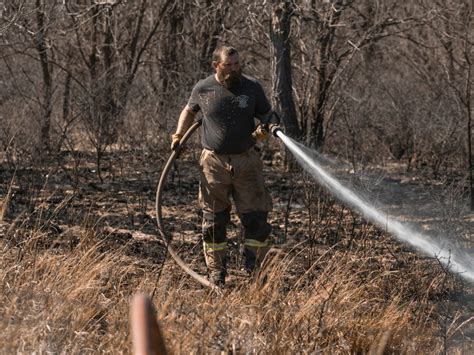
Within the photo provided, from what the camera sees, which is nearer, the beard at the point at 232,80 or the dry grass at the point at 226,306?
the dry grass at the point at 226,306

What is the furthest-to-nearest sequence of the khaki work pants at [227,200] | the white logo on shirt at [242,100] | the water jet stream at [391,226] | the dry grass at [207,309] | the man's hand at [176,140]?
the water jet stream at [391,226], the man's hand at [176,140], the khaki work pants at [227,200], the white logo on shirt at [242,100], the dry grass at [207,309]

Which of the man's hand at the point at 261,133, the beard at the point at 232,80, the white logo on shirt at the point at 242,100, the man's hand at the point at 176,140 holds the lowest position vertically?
the man's hand at the point at 176,140

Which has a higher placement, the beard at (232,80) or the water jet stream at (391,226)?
the beard at (232,80)

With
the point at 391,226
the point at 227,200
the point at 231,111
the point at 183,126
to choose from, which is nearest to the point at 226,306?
the point at 227,200

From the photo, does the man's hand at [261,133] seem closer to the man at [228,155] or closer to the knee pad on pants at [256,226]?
the man at [228,155]

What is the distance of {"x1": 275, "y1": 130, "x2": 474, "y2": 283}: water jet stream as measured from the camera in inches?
253

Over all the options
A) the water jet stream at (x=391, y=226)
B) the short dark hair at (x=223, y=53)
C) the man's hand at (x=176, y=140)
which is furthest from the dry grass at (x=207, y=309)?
the short dark hair at (x=223, y=53)

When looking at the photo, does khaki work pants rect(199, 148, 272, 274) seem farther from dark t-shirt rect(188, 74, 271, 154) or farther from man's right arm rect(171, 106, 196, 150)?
man's right arm rect(171, 106, 196, 150)

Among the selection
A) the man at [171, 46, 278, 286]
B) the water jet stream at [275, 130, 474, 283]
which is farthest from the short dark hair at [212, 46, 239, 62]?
the water jet stream at [275, 130, 474, 283]

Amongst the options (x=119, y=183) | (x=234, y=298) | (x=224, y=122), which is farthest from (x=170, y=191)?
(x=234, y=298)

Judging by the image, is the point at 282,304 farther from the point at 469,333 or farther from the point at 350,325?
the point at 469,333

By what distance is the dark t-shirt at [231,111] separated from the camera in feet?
19.5

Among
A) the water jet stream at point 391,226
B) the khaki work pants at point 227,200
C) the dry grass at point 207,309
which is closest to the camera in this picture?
the dry grass at point 207,309

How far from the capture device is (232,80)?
5938 millimetres
